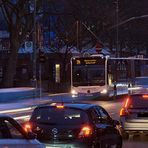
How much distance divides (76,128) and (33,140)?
2.80 meters

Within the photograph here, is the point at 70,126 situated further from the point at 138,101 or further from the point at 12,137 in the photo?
the point at 138,101

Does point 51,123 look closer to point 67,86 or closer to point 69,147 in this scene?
point 69,147

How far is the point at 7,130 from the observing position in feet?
29.4

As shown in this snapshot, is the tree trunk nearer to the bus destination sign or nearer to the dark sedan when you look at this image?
the bus destination sign

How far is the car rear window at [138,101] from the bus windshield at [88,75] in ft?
70.6

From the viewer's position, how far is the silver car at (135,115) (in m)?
18.6

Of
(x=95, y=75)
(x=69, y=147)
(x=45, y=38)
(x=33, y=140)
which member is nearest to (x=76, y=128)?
(x=69, y=147)

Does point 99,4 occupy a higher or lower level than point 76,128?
higher

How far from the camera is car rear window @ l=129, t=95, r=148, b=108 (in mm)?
18781

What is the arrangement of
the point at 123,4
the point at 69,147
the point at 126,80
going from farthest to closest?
the point at 123,4, the point at 126,80, the point at 69,147

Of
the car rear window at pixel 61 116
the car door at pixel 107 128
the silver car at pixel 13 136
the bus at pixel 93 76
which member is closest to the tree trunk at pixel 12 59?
the bus at pixel 93 76

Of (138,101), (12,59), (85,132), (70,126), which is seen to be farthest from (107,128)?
(12,59)

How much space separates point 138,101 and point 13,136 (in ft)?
33.9

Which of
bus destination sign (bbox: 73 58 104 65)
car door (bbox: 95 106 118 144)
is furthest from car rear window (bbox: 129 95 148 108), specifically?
bus destination sign (bbox: 73 58 104 65)
